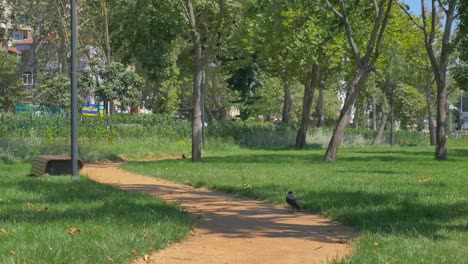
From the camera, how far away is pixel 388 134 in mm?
60344

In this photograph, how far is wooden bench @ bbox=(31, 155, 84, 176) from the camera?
51.7 ft

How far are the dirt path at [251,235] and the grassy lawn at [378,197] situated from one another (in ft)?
1.29

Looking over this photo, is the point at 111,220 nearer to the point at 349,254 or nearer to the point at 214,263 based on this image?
the point at 214,263

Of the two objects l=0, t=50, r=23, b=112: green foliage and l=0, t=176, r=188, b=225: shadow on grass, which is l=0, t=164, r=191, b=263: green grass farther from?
l=0, t=50, r=23, b=112: green foliage

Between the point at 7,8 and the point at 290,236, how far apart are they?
2509 centimetres

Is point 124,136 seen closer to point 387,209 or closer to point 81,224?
point 387,209

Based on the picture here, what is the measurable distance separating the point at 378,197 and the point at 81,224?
5.70m

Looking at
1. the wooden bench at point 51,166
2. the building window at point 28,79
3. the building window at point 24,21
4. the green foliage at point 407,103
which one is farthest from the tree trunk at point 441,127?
the building window at point 28,79

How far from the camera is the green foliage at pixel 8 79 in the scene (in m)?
51.3

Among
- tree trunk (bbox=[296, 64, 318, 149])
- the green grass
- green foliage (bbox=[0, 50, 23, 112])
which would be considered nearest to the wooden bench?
the green grass

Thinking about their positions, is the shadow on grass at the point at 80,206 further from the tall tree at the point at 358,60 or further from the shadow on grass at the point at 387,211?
the tall tree at the point at 358,60

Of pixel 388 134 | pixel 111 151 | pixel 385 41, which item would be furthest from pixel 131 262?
pixel 388 134

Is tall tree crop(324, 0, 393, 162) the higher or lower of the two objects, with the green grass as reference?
higher

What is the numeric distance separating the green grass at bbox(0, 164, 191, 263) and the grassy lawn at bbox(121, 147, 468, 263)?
240cm
